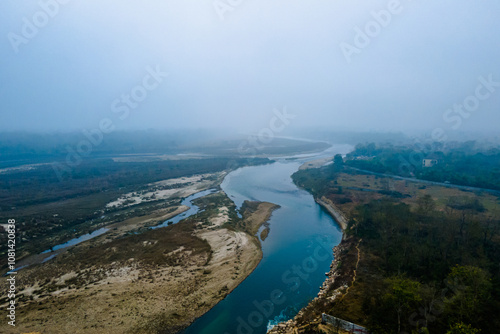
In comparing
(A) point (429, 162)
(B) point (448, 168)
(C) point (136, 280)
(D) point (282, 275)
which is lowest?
(D) point (282, 275)

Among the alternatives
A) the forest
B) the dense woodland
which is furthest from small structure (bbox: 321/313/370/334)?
the dense woodland

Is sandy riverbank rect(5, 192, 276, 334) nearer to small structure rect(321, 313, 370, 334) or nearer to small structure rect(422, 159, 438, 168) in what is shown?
small structure rect(321, 313, 370, 334)

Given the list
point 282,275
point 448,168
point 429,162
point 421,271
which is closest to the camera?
point 421,271

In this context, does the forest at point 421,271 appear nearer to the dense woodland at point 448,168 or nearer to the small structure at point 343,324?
the small structure at point 343,324

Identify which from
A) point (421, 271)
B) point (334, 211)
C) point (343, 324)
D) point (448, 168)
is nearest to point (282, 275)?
point (343, 324)

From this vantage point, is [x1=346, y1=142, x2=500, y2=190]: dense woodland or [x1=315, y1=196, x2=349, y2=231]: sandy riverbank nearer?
[x1=315, y1=196, x2=349, y2=231]: sandy riverbank

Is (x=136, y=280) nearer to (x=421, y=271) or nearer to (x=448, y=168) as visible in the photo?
(x=421, y=271)

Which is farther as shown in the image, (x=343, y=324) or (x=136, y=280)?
(x=136, y=280)

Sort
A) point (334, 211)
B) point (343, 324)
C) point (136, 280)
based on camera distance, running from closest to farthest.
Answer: point (343, 324), point (136, 280), point (334, 211)
